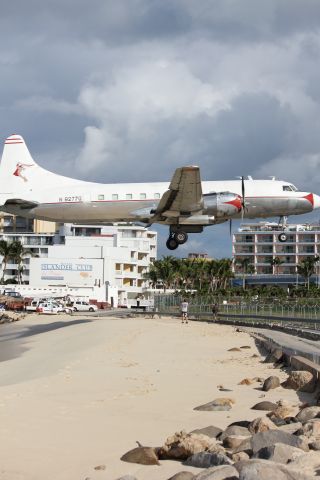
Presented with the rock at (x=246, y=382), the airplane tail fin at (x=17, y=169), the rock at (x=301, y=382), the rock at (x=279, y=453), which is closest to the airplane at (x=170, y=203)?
the airplane tail fin at (x=17, y=169)

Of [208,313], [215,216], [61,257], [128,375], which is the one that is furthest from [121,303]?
[128,375]

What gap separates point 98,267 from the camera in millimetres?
133375

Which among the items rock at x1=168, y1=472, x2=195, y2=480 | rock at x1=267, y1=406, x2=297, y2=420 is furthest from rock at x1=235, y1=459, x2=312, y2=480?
rock at x1=267, y1=406, x2=297, y2=420

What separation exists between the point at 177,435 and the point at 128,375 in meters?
12.1

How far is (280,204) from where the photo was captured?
4550cm

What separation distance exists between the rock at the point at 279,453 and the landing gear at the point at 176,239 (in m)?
35.9

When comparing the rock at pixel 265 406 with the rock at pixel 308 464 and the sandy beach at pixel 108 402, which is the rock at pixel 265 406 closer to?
the sandy beach at pixel 108 402

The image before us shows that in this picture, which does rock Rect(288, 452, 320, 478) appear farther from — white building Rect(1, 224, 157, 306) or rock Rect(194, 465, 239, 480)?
white building Rect(1, 224, 157, 306)

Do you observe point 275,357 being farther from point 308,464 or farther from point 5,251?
point 5,251

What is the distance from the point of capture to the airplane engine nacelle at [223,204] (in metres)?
44.6

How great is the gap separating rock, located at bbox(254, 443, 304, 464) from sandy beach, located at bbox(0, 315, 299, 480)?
114cm

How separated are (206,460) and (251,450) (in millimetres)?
843

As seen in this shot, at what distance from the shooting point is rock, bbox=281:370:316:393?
704 inches

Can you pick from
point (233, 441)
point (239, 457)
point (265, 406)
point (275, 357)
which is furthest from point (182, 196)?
point (239, 457)
